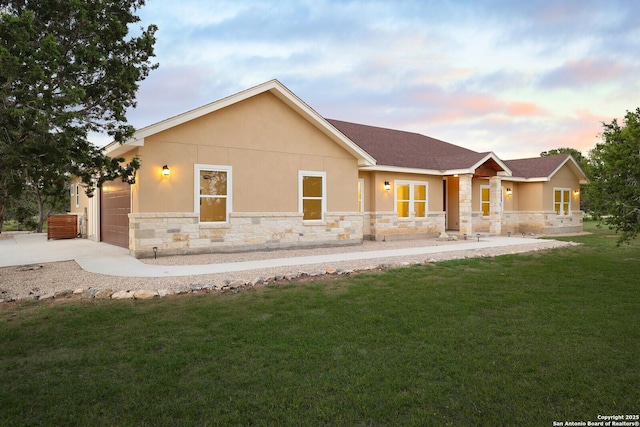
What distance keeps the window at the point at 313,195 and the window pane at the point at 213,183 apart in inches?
115

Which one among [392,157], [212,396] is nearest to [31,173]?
[212,396]

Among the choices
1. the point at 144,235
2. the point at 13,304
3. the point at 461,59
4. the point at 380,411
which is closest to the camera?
the point at 380,411

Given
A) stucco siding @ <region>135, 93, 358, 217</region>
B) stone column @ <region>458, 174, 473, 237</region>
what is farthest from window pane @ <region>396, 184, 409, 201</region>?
stucco siding @ <region>135, 93, 358, 217</region>

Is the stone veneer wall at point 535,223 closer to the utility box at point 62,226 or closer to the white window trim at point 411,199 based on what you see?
the white window trim at point 411,199

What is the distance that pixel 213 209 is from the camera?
484 inches

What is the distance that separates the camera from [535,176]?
22.0 meters

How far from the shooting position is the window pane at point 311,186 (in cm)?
1409

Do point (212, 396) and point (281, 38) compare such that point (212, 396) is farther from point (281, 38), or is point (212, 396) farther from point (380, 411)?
point (281, 38)

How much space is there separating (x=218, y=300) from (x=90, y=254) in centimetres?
819

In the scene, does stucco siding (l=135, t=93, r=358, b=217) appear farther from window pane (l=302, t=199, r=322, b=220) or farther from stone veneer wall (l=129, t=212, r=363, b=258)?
window pane (l=302, t=199, r=322, b=220)

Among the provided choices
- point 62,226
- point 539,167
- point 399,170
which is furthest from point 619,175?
point 62,226

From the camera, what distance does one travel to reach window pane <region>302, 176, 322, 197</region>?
14094mm

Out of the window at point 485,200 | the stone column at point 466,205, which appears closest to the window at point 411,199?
the stone column at point 466,205

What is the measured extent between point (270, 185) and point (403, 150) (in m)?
9.08
